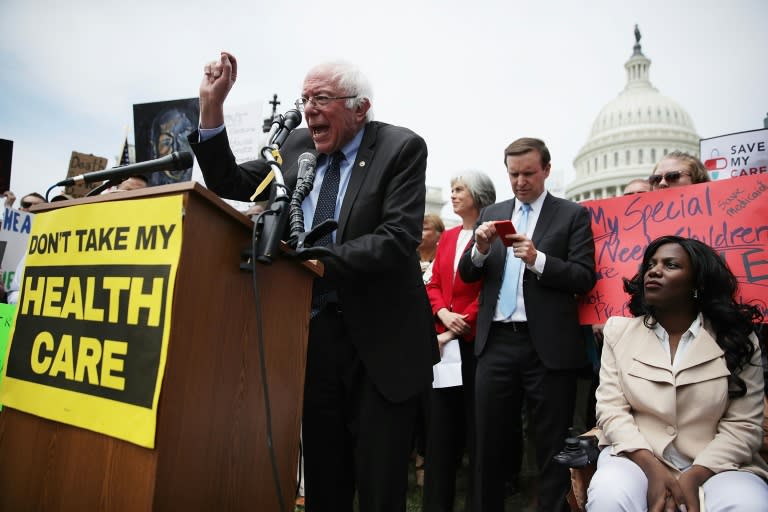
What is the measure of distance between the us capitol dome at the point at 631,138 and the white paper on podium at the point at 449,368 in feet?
258

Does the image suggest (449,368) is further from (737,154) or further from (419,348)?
(737,154)

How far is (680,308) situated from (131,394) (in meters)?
2.58

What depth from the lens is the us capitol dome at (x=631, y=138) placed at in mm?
80750

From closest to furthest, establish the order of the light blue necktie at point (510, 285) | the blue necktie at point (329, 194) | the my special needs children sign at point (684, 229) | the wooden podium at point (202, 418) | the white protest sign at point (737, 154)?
the wooden podium at point (202, 418)
the blue necktie at point (329, 194)
the my special needs children sign at point (684, 229)
the light blue necktie at point (510, 285)
the white protest sign at point (737, 154)

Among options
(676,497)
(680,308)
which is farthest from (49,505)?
(680,308)

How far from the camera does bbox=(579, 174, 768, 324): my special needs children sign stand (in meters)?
3.22

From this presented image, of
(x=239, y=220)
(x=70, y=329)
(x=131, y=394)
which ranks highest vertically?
(x=239, y=220)

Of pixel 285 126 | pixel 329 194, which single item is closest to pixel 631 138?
pixel 329 194

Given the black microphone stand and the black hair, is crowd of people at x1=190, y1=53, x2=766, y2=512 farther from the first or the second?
the black microphone stand

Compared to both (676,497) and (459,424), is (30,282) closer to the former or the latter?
(676,497)

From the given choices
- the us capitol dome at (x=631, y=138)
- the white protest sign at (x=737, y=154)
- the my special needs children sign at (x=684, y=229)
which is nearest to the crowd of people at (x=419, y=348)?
the my special needs children sign at (x=684, y=229)

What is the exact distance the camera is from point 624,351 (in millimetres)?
2818

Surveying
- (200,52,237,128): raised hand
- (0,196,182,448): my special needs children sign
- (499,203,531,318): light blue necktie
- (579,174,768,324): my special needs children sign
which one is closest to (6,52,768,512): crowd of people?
(200,52,237,128): raised hand

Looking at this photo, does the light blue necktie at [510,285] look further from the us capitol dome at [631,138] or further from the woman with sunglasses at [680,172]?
the us capitol dome at [631,138]
